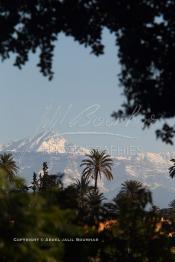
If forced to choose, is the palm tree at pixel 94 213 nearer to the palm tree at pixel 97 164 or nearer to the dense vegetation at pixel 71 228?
the dense vegetation at pixel 71 228

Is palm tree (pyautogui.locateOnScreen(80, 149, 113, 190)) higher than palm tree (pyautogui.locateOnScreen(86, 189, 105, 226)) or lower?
higher

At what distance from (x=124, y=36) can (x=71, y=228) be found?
4.88 m

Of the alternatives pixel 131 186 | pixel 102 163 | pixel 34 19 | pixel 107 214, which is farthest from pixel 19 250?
pixel 131 186

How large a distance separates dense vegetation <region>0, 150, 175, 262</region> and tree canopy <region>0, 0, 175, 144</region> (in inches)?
107

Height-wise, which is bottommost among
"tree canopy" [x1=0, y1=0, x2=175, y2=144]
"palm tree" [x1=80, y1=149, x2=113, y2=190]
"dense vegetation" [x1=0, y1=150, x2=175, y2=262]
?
"dense vegetation" [x1=0, y1=150, x2=175, y2=262]

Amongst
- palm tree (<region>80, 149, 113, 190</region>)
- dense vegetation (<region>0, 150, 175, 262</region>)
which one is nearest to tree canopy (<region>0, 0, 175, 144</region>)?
dense vegetation (<region>0, 150, 175, 262</region>)

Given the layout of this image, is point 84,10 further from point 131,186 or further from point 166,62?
point 131,186

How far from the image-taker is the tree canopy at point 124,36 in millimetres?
10781

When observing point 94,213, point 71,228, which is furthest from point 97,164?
point 71,228

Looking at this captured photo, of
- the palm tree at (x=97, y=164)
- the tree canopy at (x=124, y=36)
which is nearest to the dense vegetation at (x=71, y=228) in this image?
the tree canopy at (x=124, y=36)

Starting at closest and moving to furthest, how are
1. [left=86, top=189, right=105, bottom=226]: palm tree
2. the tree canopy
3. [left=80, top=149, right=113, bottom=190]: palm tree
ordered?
the tree canopy, [left=86, top=189, right=105, bottom=226]: palm tree, [left=80, top=149, right=113, bottom=190]: palm tree

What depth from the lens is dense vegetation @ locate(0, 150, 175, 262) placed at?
11281 millimetres

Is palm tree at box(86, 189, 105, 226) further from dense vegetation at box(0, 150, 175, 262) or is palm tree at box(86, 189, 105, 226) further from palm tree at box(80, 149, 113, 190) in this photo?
palm tree at box(80, 149, 113, 190)

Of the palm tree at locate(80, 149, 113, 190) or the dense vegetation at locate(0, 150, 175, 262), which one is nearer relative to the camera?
the dense vegetation at locate(0, 150, 175, 262)
